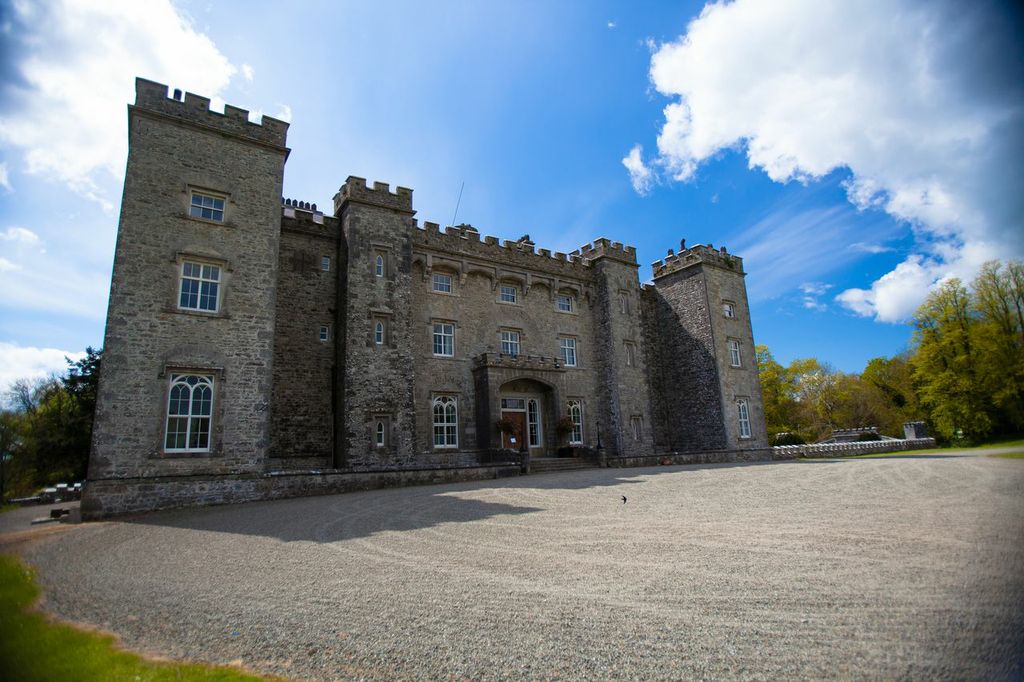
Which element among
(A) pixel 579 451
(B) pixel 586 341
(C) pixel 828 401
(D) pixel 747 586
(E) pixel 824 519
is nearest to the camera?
(D) pixel 747 586

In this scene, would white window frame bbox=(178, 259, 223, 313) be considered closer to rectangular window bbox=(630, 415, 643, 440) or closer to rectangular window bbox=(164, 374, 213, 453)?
rectangular window bbox=(164, 374, 213, 453)

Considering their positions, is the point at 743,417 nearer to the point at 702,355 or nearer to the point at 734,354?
the point at 734,354

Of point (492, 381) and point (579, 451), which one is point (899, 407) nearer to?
point (579, 451)

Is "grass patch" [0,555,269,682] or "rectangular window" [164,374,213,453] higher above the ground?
"rectangular window" [164,374,213,453]

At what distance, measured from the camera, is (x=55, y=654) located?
9.58ft

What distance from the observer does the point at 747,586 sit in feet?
15.9

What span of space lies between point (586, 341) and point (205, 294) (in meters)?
18.1

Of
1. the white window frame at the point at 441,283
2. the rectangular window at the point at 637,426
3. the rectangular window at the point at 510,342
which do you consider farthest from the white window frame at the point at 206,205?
the rectangular window at the point at 637,426

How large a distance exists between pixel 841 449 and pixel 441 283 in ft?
77.1

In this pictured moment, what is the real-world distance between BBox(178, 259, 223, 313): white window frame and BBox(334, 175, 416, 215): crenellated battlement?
21.1ft

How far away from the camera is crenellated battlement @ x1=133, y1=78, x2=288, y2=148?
52.3 feet

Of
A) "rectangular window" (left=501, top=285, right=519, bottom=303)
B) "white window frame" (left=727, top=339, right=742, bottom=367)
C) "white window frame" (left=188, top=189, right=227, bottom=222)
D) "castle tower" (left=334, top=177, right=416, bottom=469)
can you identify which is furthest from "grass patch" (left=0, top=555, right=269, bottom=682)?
"white window frame" (left=727, top=339, right=742, bottom=367)

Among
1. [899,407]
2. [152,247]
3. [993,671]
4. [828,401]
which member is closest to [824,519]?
[993,671]

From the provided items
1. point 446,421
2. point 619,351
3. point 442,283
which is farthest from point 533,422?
point 442,283
